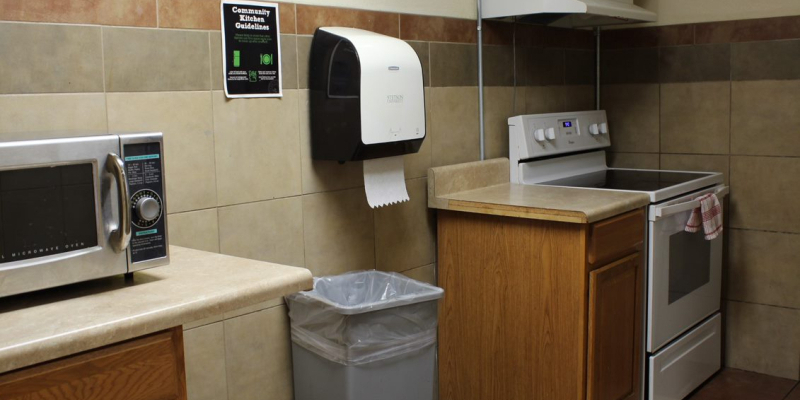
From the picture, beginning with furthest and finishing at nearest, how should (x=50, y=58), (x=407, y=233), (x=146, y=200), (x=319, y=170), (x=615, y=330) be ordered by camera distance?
1. (x=407, y=233)
2. (x=615, y=330)
3. (x=319, y=170)
4. (x=50, y=58)
5. (x=146, y=200)

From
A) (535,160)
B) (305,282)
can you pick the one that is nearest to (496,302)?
(535,160)

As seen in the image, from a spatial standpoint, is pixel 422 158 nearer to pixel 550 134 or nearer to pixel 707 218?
pixel 550 134

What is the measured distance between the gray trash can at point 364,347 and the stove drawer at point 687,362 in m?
1.00

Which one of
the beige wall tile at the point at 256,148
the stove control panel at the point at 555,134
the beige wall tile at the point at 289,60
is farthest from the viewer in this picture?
the stove control panel at the point at 555,134

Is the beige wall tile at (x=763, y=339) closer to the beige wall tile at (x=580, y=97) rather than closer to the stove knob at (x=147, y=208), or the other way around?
the beige wall tile at (x=580, y=97)

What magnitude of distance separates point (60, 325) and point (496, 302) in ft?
5.32

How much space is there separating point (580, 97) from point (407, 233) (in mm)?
1329

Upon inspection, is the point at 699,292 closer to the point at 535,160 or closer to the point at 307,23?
the point at 535,160

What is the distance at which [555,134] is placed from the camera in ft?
10.3

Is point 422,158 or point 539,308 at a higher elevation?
point 422,158

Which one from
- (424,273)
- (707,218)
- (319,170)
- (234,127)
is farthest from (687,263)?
(234,127)

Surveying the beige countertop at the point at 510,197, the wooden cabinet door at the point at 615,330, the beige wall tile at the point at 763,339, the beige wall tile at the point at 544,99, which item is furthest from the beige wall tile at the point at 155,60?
the beige wall tile at the point at 763,339

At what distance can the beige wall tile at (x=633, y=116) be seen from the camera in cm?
352

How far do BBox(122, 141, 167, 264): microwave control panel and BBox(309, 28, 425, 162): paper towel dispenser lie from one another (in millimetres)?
815
